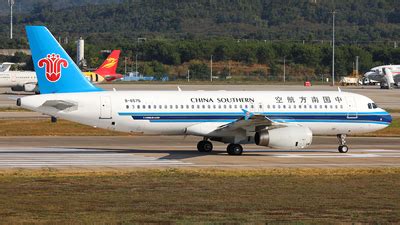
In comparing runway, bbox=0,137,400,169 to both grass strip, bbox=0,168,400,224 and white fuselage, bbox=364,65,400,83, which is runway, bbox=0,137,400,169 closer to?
grass strip, bbox=0,168,400,224

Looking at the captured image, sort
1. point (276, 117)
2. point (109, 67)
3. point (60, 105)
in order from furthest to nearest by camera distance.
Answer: point (109, 67), point (276, 117), point (60, 105)

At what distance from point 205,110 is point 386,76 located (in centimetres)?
7853

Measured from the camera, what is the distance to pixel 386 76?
117312 mm

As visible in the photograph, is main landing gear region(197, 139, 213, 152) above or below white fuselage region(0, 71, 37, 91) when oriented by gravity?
below

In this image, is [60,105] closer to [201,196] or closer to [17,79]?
[201,196]

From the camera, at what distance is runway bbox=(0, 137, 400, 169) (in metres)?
38.7

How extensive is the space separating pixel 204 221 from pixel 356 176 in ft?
42.7

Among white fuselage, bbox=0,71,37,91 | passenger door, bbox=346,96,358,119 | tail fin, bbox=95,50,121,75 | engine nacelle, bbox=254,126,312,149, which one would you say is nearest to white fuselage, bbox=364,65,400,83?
tail fin, bbox=95,50,121,75

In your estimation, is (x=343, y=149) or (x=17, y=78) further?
(x=17, y=78)

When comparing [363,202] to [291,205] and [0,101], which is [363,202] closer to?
[291,205]

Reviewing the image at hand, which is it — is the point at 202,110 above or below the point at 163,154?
above

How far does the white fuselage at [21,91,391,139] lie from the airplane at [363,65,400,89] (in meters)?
73.7

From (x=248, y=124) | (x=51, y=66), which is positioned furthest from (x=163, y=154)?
(x=51, y=66)

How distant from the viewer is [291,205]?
2673 centimetres
